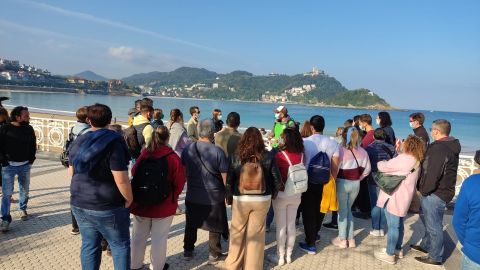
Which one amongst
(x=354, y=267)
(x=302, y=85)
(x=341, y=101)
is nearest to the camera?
(x=354, y=267)

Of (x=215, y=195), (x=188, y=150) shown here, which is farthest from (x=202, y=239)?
(x=188, y=150)

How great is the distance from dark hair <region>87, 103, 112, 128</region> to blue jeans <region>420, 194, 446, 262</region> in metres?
3.84

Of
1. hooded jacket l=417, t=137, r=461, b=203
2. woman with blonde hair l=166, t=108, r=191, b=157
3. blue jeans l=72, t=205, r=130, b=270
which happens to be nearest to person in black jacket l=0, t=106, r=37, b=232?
woman with blonde hair l=166, t=108, r=191, b=157

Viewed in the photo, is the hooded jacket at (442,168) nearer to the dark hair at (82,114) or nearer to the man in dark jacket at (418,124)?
the man in dark jacket at (418,124)

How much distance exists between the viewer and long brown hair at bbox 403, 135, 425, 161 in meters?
4.08

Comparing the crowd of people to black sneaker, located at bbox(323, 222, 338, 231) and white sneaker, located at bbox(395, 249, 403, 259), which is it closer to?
white sneaker, located at bbox(395, 249, 403, 259)

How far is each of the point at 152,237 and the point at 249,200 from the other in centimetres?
112

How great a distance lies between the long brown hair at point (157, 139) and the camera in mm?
3459

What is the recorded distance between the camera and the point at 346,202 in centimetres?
468

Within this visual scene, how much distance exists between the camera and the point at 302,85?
623 ft

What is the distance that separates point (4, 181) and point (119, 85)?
13549cm

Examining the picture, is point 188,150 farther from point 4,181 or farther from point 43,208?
point 43,208

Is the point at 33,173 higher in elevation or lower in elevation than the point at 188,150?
lower

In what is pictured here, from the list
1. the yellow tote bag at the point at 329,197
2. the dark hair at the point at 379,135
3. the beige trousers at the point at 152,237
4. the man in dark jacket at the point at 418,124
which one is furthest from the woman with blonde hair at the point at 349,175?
the beige trousers at the point at 152,237
